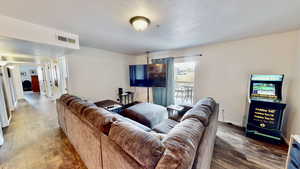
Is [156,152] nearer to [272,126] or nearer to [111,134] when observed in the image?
[111,134]

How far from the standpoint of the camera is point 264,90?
220 cm

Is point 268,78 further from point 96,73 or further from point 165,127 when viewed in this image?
point 96,73

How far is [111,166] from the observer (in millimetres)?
986

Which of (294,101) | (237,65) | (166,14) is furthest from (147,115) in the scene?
(294,101)

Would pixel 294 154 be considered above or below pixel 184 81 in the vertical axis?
below

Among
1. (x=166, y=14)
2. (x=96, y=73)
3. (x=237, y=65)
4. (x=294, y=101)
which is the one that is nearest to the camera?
(x=166, y=14)

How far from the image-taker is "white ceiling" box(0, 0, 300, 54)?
134 centimetres

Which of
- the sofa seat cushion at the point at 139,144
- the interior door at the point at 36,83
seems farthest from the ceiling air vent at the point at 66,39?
the interior door at the point at 36,83

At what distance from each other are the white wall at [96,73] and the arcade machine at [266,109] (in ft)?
14.0

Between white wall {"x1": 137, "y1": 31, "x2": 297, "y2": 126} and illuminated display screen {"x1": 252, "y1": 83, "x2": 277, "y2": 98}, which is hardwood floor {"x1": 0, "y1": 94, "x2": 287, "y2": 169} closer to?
white wall {"x1": 137, "y1": 31, "x2": 297, "y2": 126}

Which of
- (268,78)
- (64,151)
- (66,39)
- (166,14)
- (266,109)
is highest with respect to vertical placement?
(166,14)

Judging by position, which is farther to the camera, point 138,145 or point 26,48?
point 26,48

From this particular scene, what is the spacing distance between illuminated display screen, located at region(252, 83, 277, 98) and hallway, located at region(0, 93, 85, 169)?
359 centimetres

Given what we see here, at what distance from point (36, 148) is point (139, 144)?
2464 millimetres
